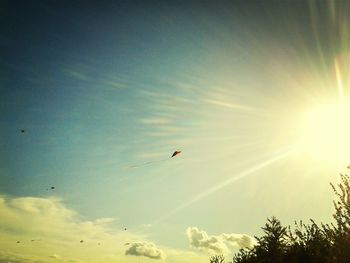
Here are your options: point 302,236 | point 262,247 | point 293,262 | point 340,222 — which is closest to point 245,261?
point 262,247

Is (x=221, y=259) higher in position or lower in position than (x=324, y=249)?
higher

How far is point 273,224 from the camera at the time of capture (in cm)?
3161

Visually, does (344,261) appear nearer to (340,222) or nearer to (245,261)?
(340,222)

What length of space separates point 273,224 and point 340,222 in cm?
2194

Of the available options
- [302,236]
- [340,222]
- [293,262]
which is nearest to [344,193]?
[340,222]

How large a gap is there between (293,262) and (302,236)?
7.78m

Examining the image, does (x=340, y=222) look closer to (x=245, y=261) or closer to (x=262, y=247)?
(x=262, y=247)

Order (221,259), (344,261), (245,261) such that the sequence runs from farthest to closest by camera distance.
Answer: (221,259), (245,261), (344,261)

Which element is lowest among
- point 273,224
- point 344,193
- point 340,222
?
point 340,222

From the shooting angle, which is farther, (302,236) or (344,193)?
(302,236)

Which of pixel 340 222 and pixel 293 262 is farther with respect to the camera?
pixel 293 262

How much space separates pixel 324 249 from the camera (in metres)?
12.6

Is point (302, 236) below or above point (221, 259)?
below

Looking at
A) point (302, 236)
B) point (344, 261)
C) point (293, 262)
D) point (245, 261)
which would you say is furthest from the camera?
point (245, 261)
